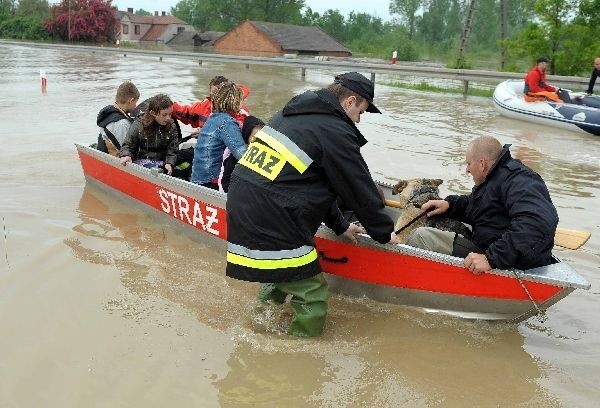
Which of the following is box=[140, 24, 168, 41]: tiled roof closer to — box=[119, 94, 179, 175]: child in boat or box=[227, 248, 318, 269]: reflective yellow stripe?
box=[119, 94, 179, 175]: child in boat

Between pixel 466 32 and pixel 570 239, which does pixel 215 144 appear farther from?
pixel 466 32

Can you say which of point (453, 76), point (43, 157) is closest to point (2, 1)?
point (453, 76)

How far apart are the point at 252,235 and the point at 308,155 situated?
0.66m

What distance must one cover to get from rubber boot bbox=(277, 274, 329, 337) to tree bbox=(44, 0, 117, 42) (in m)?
67.6

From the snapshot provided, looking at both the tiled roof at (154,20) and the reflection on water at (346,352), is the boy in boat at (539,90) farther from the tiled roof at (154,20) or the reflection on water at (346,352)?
the tiled roof at (154,20)

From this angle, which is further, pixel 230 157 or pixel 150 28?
pixel 150 28

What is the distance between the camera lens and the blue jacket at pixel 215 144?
5.54 metres

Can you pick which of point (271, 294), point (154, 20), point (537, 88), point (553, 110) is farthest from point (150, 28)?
point (271, 294)

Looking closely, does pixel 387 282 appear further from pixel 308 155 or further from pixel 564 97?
pixel 564 97

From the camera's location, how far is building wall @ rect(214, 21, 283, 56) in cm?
5494

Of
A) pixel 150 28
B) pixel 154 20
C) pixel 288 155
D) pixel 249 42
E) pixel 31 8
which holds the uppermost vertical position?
pixel 31 8

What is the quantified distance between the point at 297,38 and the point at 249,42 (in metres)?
4.48

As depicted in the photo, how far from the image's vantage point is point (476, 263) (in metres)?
4.31

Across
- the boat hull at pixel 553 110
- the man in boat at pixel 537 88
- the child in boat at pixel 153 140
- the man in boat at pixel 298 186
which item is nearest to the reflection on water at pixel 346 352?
the man in boat at pixel 298 186
